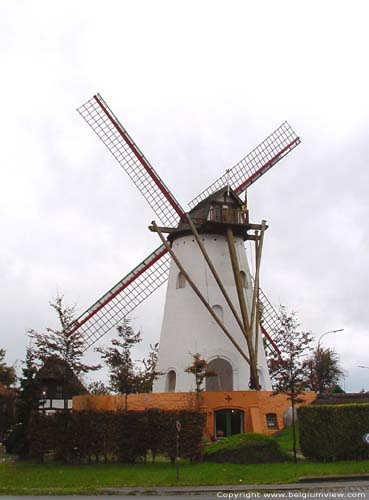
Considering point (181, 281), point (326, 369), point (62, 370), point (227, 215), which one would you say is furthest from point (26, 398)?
point (326, 369)

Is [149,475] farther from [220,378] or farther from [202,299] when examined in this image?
→ [220,378]

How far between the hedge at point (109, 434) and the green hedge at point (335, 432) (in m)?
3.59

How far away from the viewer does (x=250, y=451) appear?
20703mm

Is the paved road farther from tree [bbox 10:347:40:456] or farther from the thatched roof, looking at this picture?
tree [bbox 10:347:40:456]

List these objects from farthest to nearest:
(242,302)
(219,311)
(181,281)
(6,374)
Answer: (6,374) < (181,281) < (219,311) < (242,302)

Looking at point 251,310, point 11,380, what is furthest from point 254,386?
point 11,380

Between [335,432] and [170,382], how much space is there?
13.0 meters

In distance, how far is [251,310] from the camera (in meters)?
31.6

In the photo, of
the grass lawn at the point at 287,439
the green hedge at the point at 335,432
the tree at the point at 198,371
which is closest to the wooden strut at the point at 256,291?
the tree at the point at 198,371

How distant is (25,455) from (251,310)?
12.3 metres

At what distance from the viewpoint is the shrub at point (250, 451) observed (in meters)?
20.7

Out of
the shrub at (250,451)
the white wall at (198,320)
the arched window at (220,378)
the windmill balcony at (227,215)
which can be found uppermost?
the windmill balcony at (227,215)

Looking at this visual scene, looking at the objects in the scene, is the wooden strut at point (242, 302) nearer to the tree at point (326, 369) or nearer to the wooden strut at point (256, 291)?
the wooden strut at point (256, 291)

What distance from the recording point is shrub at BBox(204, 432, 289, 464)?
2066cm
